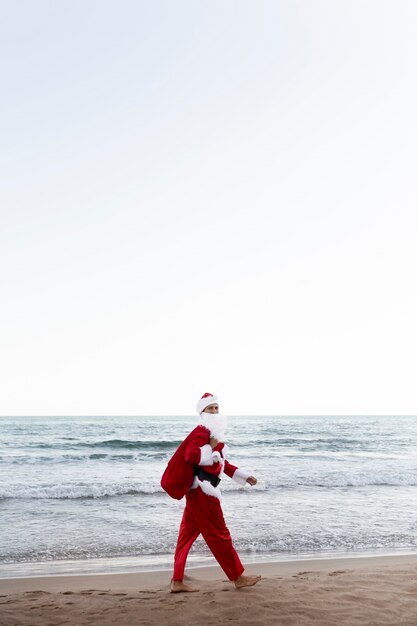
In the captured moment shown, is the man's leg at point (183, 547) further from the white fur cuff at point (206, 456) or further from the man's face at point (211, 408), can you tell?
the man's face at point (211, 408)

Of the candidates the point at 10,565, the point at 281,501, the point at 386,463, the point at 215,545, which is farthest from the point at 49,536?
the point at 386,463

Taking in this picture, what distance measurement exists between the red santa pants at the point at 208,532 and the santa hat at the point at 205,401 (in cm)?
72

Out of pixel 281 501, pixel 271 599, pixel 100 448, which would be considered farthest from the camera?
pixel 100 448

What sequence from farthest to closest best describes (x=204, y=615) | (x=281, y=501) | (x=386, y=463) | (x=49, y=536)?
(x=386, y=463) → (x=281, y=501) → (x=49, y=536) → (x=204, y=615)

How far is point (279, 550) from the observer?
7.12 metres

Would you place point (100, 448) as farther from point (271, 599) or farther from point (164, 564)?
point (271, 599)

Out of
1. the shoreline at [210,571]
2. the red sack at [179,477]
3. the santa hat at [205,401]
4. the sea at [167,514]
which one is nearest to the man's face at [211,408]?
the santa hat at [205,401]

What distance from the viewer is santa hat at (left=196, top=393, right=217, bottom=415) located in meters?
5.14

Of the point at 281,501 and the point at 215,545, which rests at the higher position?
the point at 215,545

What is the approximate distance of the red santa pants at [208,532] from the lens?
470cm

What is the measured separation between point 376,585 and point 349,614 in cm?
97

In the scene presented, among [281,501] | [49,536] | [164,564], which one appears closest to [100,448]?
[281,501]

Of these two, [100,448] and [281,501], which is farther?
[100,448]

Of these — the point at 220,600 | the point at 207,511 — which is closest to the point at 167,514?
the point at 207,511
